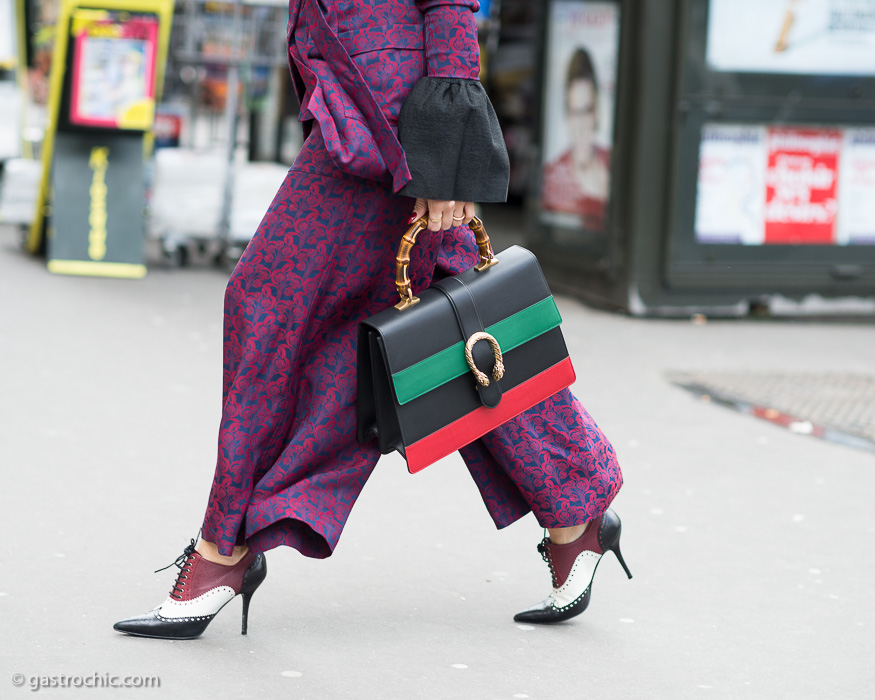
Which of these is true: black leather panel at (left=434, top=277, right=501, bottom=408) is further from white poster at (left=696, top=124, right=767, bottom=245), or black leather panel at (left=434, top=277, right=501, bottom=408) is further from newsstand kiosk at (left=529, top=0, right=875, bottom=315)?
white poster at (left=696, top=124, right=767, bottom=245)

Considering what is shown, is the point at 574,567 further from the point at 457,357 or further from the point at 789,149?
the point at 789,149

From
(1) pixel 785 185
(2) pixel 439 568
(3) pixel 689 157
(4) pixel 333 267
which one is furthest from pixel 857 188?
(4) pixel 333 267

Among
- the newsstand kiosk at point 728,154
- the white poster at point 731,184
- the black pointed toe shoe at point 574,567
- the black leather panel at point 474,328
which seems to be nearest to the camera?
the black leather panel at point 474,328

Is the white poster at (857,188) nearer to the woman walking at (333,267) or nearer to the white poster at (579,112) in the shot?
the white poster at (579,112)

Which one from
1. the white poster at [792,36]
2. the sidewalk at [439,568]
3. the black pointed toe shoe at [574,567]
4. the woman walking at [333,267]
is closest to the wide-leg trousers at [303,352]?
the woman walking at [333,267]

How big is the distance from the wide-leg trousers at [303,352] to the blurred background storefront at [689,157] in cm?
523

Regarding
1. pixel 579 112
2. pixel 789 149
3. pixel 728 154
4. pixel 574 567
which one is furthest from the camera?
pixel 579 112

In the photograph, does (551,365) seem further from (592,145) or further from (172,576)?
(592,145)

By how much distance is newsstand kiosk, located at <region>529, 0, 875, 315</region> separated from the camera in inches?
311

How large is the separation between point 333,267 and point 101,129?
6.16 m

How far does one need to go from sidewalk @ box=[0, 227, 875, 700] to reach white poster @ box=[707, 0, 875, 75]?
8.92 ft

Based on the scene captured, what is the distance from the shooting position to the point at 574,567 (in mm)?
3195

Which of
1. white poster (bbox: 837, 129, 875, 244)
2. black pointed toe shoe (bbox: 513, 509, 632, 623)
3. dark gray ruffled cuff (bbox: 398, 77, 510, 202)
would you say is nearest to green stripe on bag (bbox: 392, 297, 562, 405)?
dark gray ruffled cuff (bbox: 398, 77, 510, 202)

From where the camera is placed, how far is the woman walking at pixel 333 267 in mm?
2768
